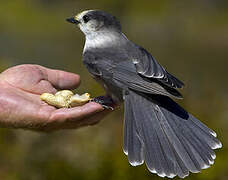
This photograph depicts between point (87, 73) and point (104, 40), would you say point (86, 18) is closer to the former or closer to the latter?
point (104, 40)

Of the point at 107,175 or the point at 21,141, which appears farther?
the point at 21,141

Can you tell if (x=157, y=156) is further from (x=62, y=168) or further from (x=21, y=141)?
(x=21, y=141)

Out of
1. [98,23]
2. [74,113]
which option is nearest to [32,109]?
[74,113]

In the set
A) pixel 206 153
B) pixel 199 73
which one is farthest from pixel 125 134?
pixel 199 73

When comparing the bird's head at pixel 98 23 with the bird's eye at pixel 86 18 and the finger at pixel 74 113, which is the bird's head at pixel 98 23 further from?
the finger at pixel 74 113

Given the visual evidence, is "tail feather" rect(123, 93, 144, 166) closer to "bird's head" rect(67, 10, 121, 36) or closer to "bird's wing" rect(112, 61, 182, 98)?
"bird's wing" rect(112, 61, 182, 98)
